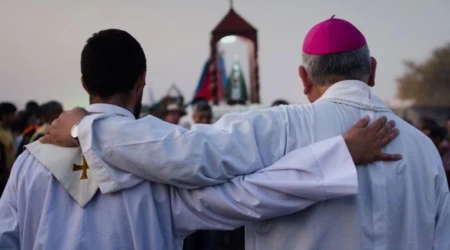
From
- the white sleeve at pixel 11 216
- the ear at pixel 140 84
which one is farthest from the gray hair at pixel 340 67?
the white sleeve at pixel 11 216

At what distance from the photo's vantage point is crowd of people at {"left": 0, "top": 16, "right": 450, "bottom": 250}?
121 inches

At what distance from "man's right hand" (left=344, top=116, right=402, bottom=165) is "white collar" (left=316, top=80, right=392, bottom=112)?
0.11 metres

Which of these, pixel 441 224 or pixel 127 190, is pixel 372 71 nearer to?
pixel 441 224

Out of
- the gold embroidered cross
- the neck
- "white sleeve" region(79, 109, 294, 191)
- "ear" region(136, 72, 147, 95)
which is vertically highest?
"ear" region(136, 72, 147, 95)

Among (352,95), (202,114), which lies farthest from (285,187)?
(202,114)

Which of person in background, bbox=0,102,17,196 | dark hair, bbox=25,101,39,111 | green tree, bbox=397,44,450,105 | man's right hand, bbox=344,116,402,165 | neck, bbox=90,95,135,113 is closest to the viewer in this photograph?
man's right hand, bbox=344,116,402,165

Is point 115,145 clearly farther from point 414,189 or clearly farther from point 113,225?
point 414,189

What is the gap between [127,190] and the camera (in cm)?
312

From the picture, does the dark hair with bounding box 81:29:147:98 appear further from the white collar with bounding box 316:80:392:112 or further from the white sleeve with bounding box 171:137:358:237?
the white collar with bounding box 316:80:392:112

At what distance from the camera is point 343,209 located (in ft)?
10.4

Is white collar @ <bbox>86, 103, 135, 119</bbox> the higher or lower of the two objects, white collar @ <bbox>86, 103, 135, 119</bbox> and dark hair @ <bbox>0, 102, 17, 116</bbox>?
the higher

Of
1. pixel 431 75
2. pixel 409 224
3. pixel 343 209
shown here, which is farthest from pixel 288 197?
pixel 431 75

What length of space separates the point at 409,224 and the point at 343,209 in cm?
30

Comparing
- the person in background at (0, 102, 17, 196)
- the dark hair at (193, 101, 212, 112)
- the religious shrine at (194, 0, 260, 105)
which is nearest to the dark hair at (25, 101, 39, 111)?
the person in background at (0, 102, 17, 196)
